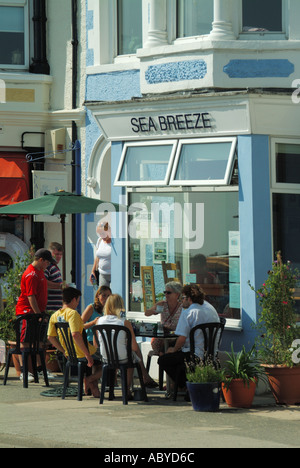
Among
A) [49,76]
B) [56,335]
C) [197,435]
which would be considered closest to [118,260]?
[56,335]

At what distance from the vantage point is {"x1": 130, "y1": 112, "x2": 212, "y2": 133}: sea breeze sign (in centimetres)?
1451

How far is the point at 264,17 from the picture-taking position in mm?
14531

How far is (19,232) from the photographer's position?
770 inches

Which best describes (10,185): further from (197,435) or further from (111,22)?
(197,435)

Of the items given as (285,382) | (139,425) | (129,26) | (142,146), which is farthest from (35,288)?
(129,26)

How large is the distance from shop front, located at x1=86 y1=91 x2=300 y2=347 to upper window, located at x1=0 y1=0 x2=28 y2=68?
169 inches

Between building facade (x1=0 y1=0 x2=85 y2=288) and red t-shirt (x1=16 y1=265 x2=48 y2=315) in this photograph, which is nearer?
red t-shirt (x1=16 y1=265 x2=48 y2=315)

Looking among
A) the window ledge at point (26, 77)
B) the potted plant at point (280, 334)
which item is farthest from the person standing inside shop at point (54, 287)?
the window ledge at point (26, 77)

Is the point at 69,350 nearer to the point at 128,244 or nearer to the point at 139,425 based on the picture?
the point at 139,425

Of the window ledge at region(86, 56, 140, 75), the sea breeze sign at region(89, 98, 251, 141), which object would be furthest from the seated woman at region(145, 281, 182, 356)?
the window ledge at region(86, 56, 140, 75)

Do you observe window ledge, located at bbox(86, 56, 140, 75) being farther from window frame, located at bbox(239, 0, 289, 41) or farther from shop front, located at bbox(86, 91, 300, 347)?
window frame, located at bbox(239, 0, 289, 41)

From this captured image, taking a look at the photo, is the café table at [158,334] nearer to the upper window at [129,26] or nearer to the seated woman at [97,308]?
the seated woman at [97,308]

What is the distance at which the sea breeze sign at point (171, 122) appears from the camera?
14.5 metres

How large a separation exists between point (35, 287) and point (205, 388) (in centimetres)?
354
